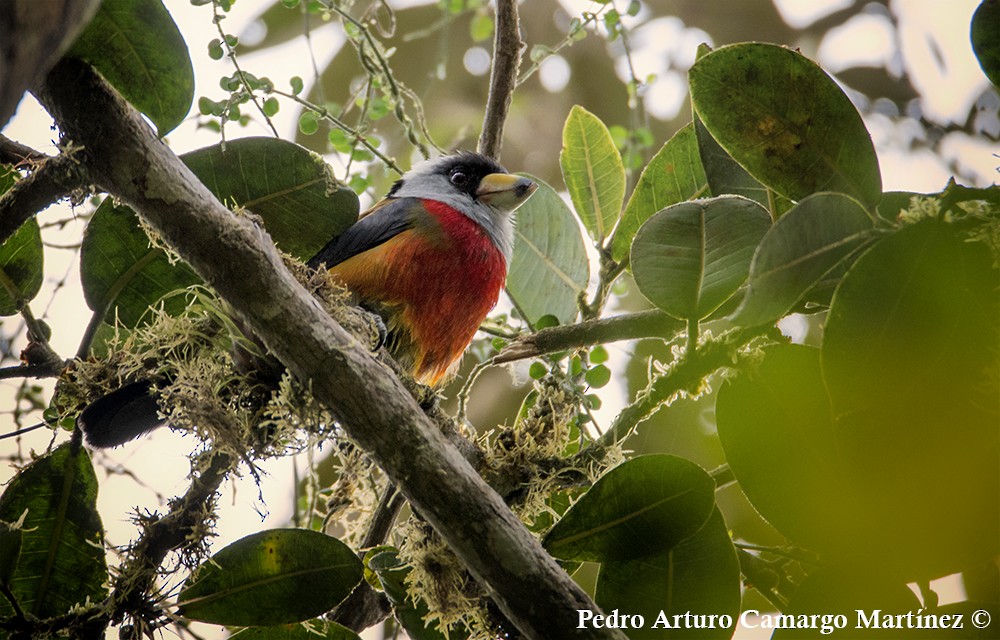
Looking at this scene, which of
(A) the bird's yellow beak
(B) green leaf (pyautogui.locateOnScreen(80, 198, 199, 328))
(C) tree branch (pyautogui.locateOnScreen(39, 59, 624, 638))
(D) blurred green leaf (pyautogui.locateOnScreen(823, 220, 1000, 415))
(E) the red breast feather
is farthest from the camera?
(A) the bird's yellow beak

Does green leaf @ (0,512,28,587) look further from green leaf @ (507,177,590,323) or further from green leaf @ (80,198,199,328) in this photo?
green leaf @ (507,177,590,323)

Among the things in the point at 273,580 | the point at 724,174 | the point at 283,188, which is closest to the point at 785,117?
the point at 724,174

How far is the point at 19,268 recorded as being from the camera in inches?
76.8

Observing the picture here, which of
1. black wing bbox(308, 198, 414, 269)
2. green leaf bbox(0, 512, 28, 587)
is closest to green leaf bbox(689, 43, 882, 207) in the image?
black wing bbox(308, 198, 414, 269)

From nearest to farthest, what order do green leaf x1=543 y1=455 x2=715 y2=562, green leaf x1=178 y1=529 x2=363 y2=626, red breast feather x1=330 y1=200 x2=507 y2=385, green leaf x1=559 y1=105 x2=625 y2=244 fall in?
green leaf x1=543 y1=455 x2=715 y2=562
green leaf x1=178 y1=529 x2=363 y2=626
green leaf x1=559 y1=105 x2=625 y2=244
red breast feather x1=330 y1=200 x2=507 y2=385

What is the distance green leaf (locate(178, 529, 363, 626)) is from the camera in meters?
1.62

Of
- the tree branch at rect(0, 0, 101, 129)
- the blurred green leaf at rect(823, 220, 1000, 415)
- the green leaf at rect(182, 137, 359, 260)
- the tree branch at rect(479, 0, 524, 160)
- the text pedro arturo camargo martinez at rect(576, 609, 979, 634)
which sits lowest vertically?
the text pedro arturo camargo martinez at rect(576, 609, 979, 634)

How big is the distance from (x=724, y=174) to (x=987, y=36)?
529mm

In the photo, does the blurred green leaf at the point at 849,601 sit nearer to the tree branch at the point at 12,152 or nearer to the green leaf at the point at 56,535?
the green leaf at the point at 56,535

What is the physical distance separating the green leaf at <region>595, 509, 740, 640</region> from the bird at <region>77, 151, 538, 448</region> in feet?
3.99

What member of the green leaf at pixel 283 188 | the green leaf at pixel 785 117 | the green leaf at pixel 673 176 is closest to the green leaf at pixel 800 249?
the green leaf at pixel 785 117

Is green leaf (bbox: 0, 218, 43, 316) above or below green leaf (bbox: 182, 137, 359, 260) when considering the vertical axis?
below

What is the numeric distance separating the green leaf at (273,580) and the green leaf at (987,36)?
1.37m

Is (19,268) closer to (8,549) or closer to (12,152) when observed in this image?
(12,152)
